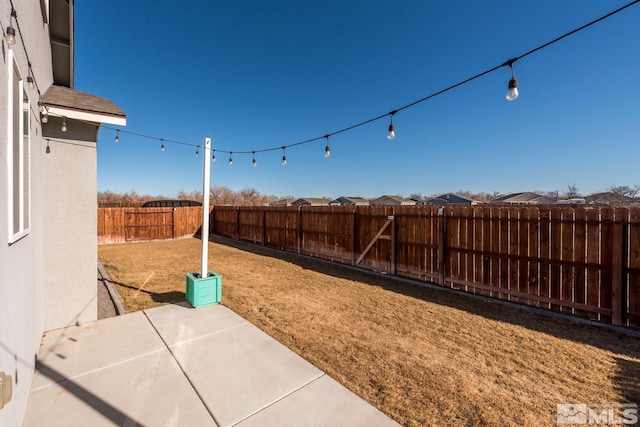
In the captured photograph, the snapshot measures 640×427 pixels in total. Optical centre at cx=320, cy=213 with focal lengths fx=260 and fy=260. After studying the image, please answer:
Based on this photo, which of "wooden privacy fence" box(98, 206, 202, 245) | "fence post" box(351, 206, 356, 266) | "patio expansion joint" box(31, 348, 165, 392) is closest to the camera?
"patio expansion joint" box(31, 348, 165, 392)

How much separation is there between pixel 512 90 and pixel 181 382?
5.04m

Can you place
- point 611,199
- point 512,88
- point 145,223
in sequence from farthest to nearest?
1. point 611,199
2. point 145,223
3. point 512,88

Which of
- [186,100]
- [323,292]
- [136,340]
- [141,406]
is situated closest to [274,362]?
[141,406]

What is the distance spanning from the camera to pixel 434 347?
3.22m

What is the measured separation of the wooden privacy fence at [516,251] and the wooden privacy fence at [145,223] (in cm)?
1115

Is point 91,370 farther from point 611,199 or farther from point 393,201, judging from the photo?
point 393,201

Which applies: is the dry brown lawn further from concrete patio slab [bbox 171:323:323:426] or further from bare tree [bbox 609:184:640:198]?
bare tree [bbox 609:184:640:198]

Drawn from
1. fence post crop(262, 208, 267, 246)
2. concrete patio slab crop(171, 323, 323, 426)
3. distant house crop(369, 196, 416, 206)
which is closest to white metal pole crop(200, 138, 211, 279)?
concrete patio slab crop(171, 323, 323, 426)

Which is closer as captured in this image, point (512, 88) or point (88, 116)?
point (512, 88)

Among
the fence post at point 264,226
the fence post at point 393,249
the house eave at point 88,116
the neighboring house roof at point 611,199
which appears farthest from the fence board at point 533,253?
the neighboring house roof at point 611,199

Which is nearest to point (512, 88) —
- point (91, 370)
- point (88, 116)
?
point (88, 116)

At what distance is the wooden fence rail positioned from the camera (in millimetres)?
3859

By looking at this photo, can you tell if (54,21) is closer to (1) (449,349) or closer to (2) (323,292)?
(2) (323,292)

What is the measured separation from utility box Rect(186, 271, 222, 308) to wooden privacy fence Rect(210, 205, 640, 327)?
4357mm
